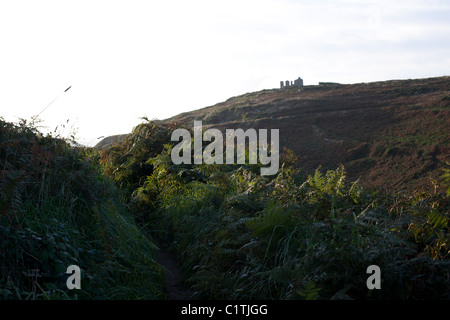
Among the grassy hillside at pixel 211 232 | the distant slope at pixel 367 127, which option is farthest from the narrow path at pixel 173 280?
the distant slope at pixel 367 127

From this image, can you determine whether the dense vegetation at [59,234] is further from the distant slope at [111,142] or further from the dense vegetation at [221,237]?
the distant slope at [111,142]

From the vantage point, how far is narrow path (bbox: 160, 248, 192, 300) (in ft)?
12.8

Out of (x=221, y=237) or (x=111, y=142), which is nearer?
(x=221, y=237)

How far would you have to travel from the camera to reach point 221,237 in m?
4.35

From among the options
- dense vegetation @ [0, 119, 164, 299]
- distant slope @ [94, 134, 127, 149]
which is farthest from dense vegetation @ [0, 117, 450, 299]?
distant slope @ [94, 134, 127, 149]

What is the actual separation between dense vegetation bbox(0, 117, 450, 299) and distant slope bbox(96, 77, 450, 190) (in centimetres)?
514

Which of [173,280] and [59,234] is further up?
[59,234]

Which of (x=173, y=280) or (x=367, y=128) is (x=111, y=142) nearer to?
(x=173, y=280)

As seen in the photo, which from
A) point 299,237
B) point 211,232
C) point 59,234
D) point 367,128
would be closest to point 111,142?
point 211,232

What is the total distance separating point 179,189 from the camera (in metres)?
6.50

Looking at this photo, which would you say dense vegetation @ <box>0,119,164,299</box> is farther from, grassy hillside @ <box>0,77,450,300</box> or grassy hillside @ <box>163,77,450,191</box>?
grassy hillside @ <box>163,77,450,191</box>

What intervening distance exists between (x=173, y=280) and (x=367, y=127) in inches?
531
